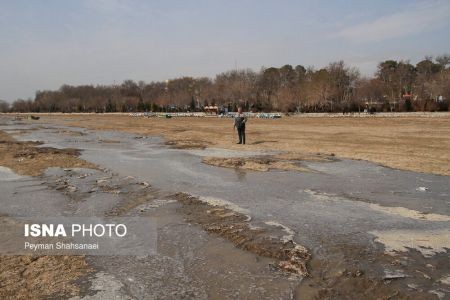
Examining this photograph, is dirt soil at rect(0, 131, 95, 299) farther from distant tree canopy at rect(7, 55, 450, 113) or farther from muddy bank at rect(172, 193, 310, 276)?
distant tree canopy at rect(7, 55, 450, 113)

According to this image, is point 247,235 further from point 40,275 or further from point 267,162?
point 267,162

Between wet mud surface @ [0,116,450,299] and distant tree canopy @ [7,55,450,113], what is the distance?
179 ft

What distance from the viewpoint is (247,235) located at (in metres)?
7.92

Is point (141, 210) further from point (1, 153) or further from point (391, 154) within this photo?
point (1, 153)

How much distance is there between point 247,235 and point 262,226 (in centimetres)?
65

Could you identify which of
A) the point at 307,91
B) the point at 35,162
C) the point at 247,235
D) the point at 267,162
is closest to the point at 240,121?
the point at 267,162

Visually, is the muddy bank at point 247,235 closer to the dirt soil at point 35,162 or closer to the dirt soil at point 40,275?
the dirt soil at point 40,275

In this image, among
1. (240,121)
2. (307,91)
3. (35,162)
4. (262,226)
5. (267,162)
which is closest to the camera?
(262,226)

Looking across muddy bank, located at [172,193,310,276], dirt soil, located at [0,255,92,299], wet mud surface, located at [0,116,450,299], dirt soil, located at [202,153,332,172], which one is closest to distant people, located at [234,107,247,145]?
dirt soil, located at [202,153,332,172]

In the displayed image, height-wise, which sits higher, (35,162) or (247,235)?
(35,162)

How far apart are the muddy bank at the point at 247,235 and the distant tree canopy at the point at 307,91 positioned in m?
58.3

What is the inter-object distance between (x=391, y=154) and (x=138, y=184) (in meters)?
11.9

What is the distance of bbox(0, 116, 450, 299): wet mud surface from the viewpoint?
5.74m

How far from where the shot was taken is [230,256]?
6.91 meters
